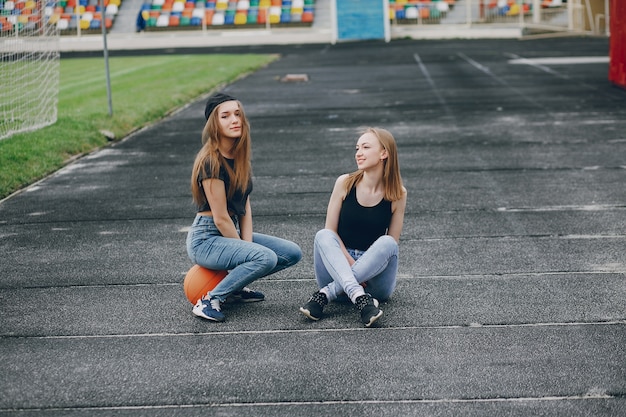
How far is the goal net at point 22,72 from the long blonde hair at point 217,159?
30.1ft

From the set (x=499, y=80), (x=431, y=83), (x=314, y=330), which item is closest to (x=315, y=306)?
(x=314, y=330)

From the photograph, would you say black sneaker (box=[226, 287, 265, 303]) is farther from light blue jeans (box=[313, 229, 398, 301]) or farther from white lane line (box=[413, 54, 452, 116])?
white lane line (box=[413, 54, 452, 116])

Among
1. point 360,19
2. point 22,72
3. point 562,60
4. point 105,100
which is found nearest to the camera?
point 22,72

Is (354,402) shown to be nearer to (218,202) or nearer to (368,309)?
(368,309)

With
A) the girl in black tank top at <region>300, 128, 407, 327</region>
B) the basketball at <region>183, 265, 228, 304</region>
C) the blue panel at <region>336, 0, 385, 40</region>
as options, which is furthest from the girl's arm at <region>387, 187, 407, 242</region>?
the blue panel at <region>336, 0, 385, 40</region>

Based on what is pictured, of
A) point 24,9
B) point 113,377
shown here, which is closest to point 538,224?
point 113,377

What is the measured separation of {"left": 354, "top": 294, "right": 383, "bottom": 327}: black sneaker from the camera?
254 inches

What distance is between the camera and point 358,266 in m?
6.83

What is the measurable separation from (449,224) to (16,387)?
201 inches

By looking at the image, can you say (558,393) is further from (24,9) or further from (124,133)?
(24,9)

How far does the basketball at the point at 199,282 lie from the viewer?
697 centimetres

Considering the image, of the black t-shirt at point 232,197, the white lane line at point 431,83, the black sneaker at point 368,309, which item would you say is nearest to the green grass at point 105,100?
the white lane line at point 431,83

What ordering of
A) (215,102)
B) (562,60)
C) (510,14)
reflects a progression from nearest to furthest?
(215,102) → (562,60) → (510,14)

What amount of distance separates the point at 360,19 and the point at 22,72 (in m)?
29.9
